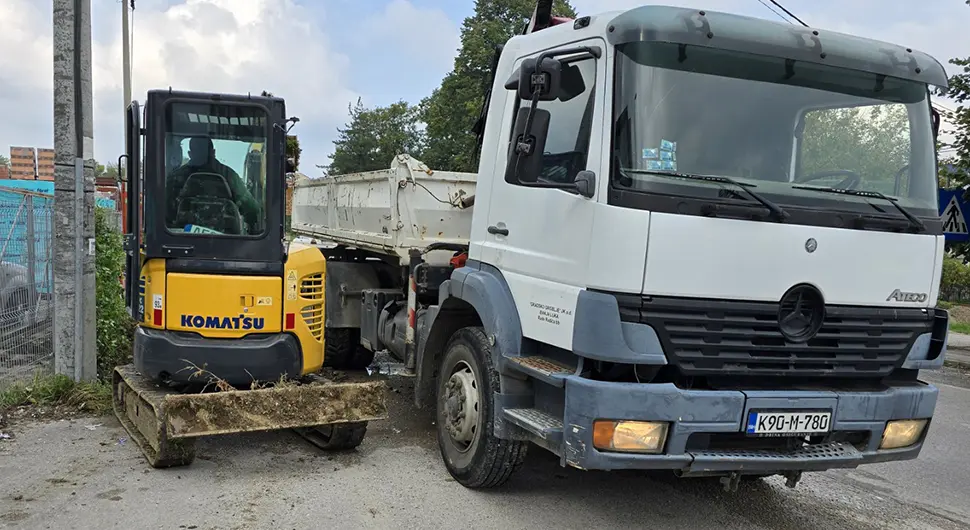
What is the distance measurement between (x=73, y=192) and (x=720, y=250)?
19.6 ft

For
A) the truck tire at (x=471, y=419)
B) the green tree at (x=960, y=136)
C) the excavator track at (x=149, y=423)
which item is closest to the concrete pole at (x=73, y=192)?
the excavator track at (x=149, y=423)

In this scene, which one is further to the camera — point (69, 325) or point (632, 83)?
point (69, 325)

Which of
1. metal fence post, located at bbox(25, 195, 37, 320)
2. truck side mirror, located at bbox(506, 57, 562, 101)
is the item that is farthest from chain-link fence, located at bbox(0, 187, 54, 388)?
truck side mirror, located at bbox(506, 57, 562, 101)

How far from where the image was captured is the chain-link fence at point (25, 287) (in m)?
7.69

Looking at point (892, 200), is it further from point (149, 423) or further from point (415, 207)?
point (149, 423)

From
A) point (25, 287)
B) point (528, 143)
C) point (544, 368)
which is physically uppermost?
point (528, 143)

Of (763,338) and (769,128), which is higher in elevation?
(769,128)

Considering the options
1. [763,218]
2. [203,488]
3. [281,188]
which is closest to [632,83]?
[763,218]

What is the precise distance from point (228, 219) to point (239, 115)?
0.77 m

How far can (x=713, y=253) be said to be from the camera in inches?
155

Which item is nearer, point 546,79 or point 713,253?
point 713,253

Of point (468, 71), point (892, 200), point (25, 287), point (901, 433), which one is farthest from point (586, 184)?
point (468, 71)

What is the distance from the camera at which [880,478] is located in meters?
5.93

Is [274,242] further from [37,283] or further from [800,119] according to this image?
[37,283]
